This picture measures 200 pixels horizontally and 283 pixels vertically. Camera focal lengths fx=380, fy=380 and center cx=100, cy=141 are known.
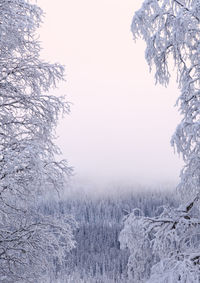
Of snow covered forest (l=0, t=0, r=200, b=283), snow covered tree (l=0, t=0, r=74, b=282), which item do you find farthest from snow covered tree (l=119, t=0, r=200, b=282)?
snow covered tree (l=0, t=0, r=74, b=282)

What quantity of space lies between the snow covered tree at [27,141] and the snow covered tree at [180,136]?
2.09 metres

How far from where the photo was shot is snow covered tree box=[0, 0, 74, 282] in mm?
6527

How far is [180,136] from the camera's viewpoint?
4.61 metres

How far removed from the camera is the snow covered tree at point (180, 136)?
15.0ft

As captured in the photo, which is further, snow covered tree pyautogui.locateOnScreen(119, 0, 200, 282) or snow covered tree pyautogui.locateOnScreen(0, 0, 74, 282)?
snow covered tree pyautogui.locateOnScreen(0, 0, 74, 282)

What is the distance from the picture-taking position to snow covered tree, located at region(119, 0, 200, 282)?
15.0 ft

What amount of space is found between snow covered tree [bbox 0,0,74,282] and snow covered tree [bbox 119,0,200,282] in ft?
6.85

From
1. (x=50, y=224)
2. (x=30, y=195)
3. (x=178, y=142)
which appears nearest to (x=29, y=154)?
(x=30, y=195)

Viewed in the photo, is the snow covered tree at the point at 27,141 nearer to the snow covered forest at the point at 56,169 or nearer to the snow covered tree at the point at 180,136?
the snow covered forest at the point at 56,169

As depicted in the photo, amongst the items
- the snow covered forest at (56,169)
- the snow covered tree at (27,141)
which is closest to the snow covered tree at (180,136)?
the snow covered forest at (56,169)

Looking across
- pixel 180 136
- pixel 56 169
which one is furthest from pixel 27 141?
pixel 180 136

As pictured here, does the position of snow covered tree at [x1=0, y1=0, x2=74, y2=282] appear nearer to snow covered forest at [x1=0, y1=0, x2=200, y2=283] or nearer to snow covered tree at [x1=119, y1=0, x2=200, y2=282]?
snow covered forest at [x1=0, y1=0, x2=200, y2=283]

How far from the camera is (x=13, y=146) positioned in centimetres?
630

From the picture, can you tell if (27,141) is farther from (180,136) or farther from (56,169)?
(180,136)
